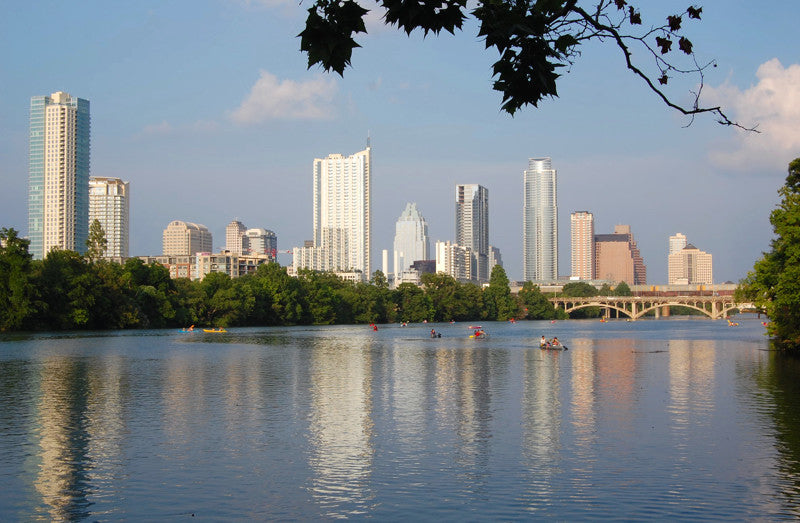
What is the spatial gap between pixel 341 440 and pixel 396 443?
222 cm

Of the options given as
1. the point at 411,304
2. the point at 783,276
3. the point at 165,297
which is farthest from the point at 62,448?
the point at 411,304

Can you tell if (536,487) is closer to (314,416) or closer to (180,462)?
(180,462)

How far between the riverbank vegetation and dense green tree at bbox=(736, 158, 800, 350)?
86.0 metres

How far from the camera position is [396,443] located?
30203 mm

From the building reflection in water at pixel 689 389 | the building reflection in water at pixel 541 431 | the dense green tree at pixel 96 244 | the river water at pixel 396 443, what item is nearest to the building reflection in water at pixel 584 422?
the river water at pixel 396 443

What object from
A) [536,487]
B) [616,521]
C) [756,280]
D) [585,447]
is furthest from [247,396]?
[756,280]

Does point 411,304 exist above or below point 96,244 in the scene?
below

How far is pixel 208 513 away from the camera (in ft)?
68.9

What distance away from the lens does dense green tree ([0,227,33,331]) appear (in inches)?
4035

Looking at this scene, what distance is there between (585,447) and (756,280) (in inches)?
1809

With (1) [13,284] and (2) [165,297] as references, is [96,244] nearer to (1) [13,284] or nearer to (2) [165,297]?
(2) [165,297]

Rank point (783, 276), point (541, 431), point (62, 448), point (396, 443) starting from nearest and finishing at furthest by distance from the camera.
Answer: point (62, 448)
point (396, 443)
point (541, 431)
point (783, 276)

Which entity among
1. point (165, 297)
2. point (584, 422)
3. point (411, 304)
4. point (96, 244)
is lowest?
point (584, 422)

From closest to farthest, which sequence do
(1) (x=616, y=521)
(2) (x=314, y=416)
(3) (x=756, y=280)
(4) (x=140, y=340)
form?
(1) (x=616, y=521)
(2) (x=314, y=416)
(3) (x=756, y=280)
(4) (x=140, y=340)
